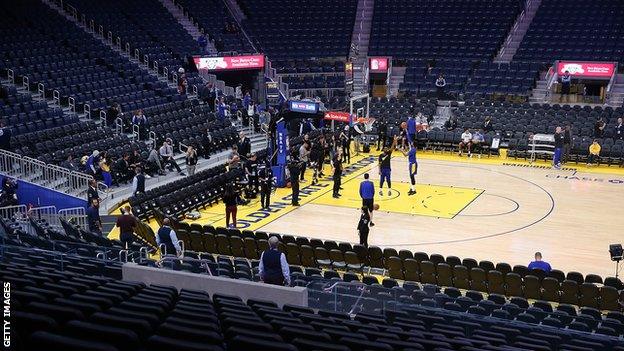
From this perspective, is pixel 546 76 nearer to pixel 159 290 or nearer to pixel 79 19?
pixel 79 19

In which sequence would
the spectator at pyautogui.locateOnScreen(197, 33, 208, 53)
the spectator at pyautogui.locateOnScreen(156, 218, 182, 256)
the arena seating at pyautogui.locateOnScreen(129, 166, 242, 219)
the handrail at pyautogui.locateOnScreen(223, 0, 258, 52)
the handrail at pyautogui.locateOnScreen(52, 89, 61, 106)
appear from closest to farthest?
the spectator at pyautogui.locateOnScreen(156, 218, 182, 256) → the arena seating at pyautogui.locateOnScreen(129, 166, 242, 219) → the handrail at pyautogui.locateOnScreen(52, 89, 61, 106) → the spectator at pyautogui.locateOnScreen(197, 33, 208, 53) → the handrail at pyautogui.locateOnScreen(223, 0, 258, 52)

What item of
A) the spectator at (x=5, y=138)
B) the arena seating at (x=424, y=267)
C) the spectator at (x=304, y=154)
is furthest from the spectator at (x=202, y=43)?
the arena seating at (x=424, y=267)

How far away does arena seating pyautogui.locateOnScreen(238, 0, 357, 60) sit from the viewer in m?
41.4

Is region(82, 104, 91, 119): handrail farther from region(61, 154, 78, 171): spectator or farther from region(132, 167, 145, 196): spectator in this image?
region(132, 167, 145, 196): spectator

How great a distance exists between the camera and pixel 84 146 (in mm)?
23328

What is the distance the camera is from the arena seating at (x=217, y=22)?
39.2 meters

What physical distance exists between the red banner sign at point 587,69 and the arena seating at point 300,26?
485 inches

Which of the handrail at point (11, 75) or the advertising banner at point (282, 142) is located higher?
the handrail at point (11, 75)

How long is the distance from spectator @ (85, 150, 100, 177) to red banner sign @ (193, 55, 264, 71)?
13.1 meters

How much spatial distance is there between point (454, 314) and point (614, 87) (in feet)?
89.9

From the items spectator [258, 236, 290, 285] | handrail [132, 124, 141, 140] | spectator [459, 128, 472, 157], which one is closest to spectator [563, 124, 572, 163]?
spectator [459, 128, 472, 157]

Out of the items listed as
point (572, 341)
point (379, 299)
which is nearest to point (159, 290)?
point (379, 299)

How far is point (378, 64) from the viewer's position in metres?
39.1

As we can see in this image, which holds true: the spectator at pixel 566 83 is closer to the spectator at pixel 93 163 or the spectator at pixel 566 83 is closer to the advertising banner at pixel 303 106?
the advertising banner at pixel 303 106
